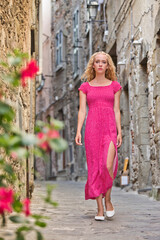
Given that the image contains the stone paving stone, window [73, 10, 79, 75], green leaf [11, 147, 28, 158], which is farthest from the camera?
window [73, 10, 79, 75]

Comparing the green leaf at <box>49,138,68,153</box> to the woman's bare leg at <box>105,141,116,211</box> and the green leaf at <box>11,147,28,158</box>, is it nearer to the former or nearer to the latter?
the green leaf at <box>11,147,28,158</box>

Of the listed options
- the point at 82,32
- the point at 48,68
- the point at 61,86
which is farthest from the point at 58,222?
the point at 48,68

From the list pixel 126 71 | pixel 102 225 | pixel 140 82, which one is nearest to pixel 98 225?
pixel 102 225

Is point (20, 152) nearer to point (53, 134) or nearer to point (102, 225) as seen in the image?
point (53, 134)

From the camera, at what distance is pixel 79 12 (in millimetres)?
17750

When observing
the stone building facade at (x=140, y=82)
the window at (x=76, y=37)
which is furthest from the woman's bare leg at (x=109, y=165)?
the window at (x=76, y=37)

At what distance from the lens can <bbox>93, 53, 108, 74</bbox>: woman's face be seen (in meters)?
4.64

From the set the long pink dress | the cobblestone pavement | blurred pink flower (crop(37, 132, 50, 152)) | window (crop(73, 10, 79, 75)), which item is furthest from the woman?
window (crop(73, 10, 79, 75))

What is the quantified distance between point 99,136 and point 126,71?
20.3 feet

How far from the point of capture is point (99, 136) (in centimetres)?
452

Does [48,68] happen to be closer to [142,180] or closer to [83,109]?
[142,180]

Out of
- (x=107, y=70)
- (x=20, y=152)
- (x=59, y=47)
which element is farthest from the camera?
(x=59, y=47)

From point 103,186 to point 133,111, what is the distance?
5.29 meters

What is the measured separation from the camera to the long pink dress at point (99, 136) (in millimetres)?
4449
